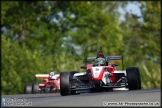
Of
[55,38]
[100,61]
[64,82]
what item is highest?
[55,38]

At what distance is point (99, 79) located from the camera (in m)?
17.0

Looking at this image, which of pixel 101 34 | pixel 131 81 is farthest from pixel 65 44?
pixel 131 81

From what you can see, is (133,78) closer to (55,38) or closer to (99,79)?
(99,79)

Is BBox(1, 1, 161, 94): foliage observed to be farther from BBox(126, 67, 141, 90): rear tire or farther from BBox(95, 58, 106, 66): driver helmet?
BBox(126, 67, 141, 90): rear tire

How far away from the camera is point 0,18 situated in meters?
46.5

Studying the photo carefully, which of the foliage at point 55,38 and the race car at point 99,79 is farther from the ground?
Answer: the foliage at point 55,38

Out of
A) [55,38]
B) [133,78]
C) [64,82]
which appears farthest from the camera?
[55,38]

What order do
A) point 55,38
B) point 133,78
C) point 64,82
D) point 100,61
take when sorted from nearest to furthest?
point 64,82 < point 133,78 < point 100,61 < point 55,38

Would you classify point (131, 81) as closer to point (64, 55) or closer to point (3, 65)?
point (3, 65)

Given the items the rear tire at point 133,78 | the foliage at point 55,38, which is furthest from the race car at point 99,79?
the foliage at point 55,38

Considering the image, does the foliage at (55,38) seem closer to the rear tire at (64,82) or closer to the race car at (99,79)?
the race car at (99,79)

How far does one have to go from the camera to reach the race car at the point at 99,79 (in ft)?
54.3

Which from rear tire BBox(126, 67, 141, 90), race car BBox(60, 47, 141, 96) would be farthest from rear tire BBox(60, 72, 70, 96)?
rear tire BBox(126, 67, 141, 90)

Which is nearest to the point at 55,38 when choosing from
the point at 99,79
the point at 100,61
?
the point at 100,61
